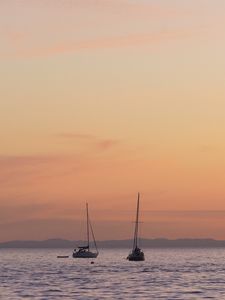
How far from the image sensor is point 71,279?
15300cm

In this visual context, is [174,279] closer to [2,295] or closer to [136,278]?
[136,278]

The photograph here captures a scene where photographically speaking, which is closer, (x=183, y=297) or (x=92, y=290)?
(x=183, y=297)

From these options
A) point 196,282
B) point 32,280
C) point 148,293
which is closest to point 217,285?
point 196,282

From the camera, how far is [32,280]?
14925 cm

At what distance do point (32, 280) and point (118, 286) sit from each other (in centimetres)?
2161

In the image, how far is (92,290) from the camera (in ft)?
403

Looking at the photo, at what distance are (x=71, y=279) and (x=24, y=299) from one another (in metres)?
47.1

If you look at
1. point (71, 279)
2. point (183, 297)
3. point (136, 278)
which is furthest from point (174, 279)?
point (183, 297)

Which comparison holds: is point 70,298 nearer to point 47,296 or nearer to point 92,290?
point 47,296

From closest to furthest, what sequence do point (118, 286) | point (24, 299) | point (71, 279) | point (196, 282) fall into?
1. point (24, 299)
2. point (118, 286)
3. point (196, 282)
4. point (71, 279)

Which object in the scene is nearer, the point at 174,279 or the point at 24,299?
the point at 24,299

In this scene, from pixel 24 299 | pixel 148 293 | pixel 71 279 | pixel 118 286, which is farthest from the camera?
pixel 71 279

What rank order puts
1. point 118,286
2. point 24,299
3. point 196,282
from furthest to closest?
point 196,282 → point 118,286 → point 24,299

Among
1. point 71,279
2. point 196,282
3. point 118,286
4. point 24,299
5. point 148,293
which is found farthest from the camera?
point 71,279
